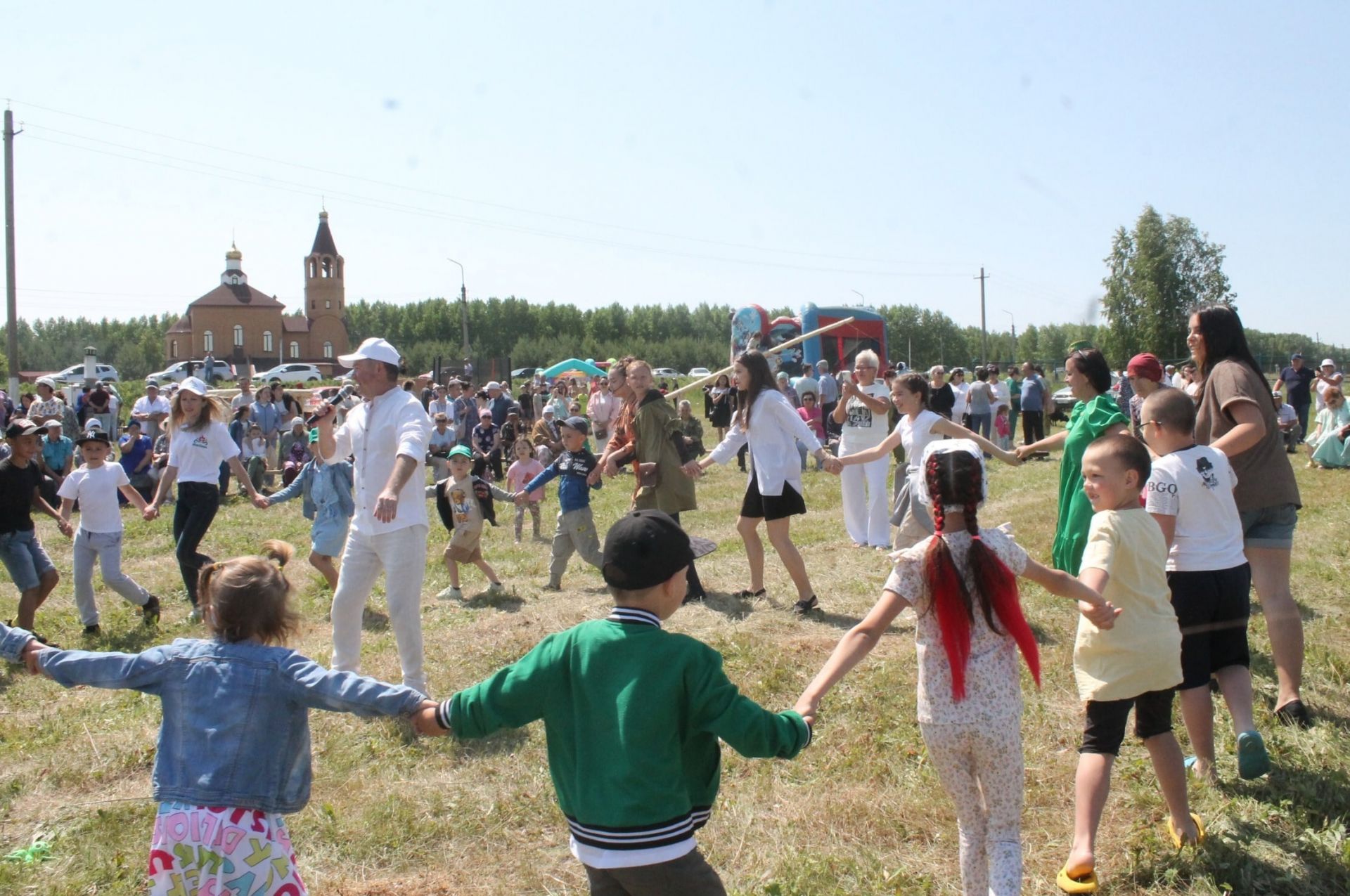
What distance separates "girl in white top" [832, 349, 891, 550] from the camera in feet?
30.7

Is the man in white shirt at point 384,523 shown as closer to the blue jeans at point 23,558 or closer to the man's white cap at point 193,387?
the man's white cap at point 193,387

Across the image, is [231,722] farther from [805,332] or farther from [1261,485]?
[805,332]

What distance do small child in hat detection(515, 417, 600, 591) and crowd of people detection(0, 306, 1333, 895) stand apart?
0.85 m

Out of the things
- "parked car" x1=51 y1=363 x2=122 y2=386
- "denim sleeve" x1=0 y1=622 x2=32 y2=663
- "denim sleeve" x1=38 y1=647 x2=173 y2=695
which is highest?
"parked car" x1=51 y1=363 x2=122 y2=386

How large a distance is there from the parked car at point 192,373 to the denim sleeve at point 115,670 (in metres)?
47.7

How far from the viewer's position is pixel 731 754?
4992mm

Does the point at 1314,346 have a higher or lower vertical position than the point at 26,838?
higher

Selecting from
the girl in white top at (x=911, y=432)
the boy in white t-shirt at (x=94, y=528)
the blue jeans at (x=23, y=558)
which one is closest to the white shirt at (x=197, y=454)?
the boy in white t-shirt at (x=94, y=528)

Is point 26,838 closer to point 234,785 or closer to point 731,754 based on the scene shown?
point 234,785

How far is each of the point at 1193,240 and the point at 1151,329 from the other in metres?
7.37

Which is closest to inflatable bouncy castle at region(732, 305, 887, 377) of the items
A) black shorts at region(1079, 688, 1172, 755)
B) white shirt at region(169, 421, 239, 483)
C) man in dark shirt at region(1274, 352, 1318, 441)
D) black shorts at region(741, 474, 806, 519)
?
man in dark shirt at region(1274, 352, 1318, 441)

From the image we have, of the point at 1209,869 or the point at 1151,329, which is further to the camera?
the point at 1151,329

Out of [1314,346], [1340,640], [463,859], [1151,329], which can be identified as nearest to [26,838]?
[463,859]

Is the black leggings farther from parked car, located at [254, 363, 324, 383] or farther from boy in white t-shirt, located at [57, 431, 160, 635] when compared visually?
parked car, located at [254, 363, 324, 383]
